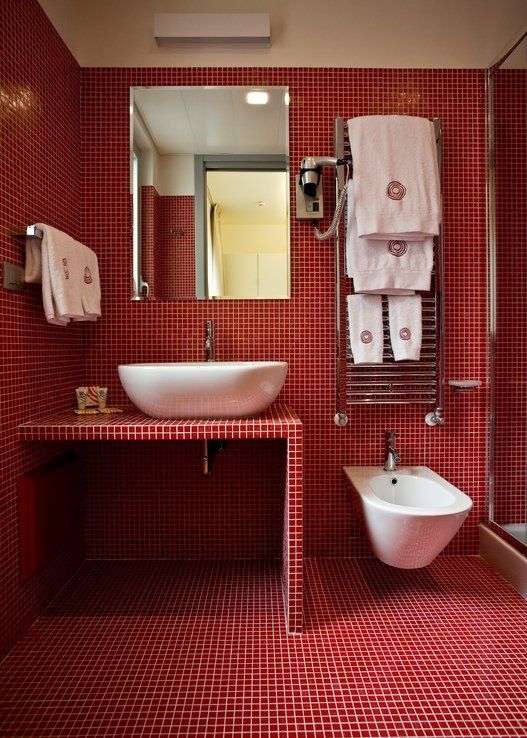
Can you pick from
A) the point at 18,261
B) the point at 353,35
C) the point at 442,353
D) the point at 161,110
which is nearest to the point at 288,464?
the point at 442,353

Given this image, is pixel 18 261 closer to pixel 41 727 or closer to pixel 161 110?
pixel 161 110

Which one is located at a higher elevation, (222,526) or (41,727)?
(222,526)

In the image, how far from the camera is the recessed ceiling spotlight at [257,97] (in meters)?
2.11

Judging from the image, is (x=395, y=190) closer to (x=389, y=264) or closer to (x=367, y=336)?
(x=389, y=264)

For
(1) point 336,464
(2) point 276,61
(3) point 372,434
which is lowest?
(1) point 336,464

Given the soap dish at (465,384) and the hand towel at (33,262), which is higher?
the hand towel at (33,262)

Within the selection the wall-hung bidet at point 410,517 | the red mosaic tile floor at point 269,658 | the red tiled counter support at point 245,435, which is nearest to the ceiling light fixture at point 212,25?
the red tiled counter support at point 245,435

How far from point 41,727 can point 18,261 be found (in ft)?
4.33

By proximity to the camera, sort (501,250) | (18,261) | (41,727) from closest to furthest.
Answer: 1. (41,727)
2. (18,261)
3. (501,250)

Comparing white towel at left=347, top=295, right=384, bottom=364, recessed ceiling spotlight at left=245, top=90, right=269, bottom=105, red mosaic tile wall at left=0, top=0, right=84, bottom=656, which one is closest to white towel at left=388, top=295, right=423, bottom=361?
white towel at left=347, top=295, right=384, bottom=364

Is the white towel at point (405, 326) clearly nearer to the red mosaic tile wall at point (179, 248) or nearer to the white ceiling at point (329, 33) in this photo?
the red mosaic tile wall at point (179, 248)

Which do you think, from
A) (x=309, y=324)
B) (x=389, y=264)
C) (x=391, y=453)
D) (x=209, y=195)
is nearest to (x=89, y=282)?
(x=209, y=195)

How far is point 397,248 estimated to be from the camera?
6.56ft

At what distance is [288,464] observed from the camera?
1.62m
